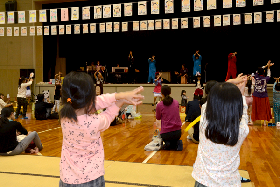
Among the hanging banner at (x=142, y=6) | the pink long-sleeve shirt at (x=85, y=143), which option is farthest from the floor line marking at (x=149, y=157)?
the hanging banner at (x=142, y=6)

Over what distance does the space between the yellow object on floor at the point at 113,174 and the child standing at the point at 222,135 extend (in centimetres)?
144

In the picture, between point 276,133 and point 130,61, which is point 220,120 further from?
point 130,61

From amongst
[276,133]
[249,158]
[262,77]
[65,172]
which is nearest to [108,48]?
[262,77]

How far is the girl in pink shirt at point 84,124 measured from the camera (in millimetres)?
1460

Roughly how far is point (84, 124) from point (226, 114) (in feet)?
2.64

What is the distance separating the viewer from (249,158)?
3.95m

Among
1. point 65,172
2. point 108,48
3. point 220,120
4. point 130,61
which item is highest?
point 108,48

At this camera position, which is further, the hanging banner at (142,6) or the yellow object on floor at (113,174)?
the hanging banner at (142,6)

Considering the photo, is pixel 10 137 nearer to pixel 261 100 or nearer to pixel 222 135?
pixel 222 135

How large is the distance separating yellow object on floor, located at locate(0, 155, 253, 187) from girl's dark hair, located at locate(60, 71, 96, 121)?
1.66 meters

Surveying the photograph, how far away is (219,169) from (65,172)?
0.91 meters

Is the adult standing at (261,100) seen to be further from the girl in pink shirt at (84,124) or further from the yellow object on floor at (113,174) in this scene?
the girl in pink shirt at (84,124)

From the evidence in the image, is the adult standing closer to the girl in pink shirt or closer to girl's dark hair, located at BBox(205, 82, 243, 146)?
girl's dark hair, located at BBox(205, 82, 243, 146)

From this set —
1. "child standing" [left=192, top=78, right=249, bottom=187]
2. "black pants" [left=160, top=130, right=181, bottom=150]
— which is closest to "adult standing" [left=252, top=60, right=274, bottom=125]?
"black pants" [left=160, top=130, right=181, bottom=150]
